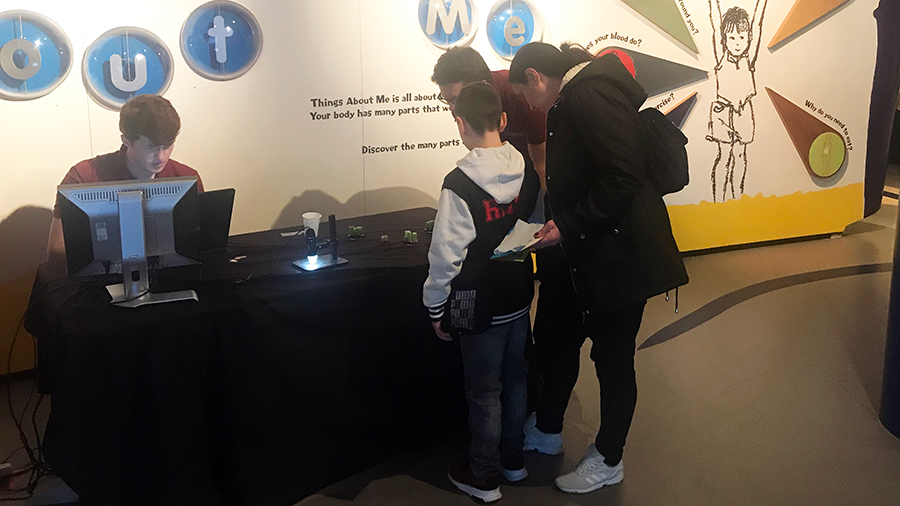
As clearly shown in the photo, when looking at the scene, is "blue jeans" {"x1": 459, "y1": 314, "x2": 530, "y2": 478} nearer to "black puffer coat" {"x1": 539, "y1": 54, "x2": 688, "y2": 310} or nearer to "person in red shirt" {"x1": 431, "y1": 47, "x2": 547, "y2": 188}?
"black puffer coat" {"x1": 539, "y1": 54, "x2": 688, "y2": 310}

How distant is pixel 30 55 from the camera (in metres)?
2.98

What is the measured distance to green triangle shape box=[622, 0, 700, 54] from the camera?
15.1 ft

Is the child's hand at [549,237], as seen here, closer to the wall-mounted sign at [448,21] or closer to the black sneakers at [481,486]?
the black sneakers at [481,486]

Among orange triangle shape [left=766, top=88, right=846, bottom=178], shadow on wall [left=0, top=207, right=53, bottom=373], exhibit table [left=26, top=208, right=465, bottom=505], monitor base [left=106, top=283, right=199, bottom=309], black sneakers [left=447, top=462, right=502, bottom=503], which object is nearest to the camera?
exhibit table [left=26, top=208, right=465, bottom=505]

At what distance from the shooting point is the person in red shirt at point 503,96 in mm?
2611

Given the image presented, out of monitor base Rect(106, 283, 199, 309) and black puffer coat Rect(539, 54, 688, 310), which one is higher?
black puffer coat Rect(539, 54, 688, 310)

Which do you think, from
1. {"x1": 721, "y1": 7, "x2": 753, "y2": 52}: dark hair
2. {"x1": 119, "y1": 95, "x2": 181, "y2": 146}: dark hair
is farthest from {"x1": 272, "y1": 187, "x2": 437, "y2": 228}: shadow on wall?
{"x1": 721, "y1": 7, "x2": 753, "y2": 52}: dark hair

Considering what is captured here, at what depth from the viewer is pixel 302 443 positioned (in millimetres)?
2230

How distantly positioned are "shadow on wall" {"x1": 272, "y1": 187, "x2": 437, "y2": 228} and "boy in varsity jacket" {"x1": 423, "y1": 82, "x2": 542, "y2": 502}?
182 centimetres

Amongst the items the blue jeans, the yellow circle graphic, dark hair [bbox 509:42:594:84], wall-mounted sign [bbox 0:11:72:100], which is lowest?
the blue jeans

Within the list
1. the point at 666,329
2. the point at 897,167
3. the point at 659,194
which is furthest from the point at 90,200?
the point at 897,167

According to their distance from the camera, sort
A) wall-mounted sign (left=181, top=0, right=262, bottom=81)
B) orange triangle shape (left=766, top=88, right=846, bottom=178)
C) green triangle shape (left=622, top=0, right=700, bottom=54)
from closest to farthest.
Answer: wall-mounted sign (left=181, top=0, right=262, bottom=81)
green triangle shape (left=622, top=0, right=700, bottom=54)
orange triangle shape (left=766, top=88, right=846, bottom=178)

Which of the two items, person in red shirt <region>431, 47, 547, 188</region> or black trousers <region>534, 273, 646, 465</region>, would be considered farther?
person in red shirt <region>431, 47, 547, 188</region>

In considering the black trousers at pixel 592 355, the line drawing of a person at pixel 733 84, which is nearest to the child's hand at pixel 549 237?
the black trousers at pixel 592 355
